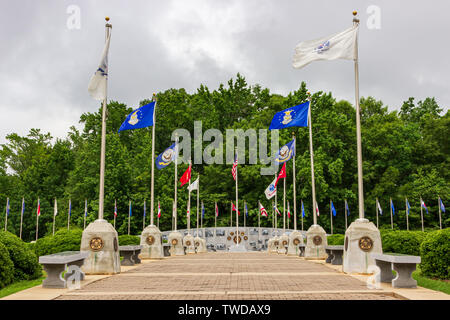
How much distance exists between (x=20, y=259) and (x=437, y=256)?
474 inches

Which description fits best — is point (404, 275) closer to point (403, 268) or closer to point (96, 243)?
point (403, 268)

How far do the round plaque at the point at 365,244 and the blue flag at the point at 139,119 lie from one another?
37.6ft

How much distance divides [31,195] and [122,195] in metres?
18.4

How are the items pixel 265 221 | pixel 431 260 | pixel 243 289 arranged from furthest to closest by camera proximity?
pixel 265 221 < pixel 431 260 < pixel 243 289

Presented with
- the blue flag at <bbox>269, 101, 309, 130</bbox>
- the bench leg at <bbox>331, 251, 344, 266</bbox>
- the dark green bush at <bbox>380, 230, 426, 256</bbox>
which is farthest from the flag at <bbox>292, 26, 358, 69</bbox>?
the dark green bush at <bbox>380, 230, 426, 256</bbox>

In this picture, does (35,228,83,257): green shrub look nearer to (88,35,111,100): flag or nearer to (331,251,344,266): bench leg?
(88,35,111,100): flag

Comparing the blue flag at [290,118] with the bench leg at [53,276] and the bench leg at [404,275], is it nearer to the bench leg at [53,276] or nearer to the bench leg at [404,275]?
the bench leg at [404,275]

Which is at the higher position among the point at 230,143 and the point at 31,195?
the point at 230,143

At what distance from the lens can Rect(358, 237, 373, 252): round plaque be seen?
1271 centimetres

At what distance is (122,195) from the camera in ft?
184

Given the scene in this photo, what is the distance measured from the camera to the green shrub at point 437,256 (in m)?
12.0

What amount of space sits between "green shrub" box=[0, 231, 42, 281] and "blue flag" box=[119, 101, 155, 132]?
8.16 metres

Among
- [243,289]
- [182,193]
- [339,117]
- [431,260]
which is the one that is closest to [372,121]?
[339,117]
